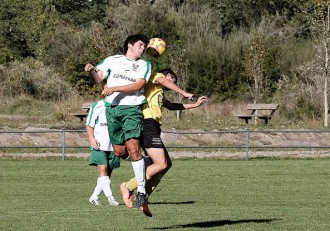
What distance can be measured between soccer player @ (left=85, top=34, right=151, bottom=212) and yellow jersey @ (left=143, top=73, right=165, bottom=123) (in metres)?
1.17

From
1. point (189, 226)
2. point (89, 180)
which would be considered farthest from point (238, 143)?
point (189, 226)

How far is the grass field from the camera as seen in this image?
12.4 metres

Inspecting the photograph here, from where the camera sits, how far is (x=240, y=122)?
4122 centimetres

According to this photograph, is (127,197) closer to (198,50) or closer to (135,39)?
(135,39)

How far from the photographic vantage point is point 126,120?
11969mm

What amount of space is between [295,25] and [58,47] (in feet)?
52.7

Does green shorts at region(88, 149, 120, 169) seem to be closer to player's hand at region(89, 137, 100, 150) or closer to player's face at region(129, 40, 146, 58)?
player's hand at region(89, 137, 100, 150)

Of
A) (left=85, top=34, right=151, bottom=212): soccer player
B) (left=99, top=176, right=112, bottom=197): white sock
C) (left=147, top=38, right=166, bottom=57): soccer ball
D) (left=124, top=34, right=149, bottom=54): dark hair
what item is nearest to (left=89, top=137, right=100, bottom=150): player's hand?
(left=99, top=176, right=112, bottom=197): white sock

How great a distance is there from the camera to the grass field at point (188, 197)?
12358 mm

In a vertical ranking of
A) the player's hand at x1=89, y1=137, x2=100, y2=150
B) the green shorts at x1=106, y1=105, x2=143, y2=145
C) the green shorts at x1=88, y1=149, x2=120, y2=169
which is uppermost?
the green shorts at x1=106, y1=105, x2=143, y2=145

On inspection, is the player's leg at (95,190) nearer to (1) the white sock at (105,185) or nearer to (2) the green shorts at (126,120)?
(1) the white sock at (105,185)

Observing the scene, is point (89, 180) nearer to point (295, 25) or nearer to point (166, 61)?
point (166, 61)

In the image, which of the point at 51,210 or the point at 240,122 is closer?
the point at 51,210

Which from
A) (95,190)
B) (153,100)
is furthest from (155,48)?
(95,190)
